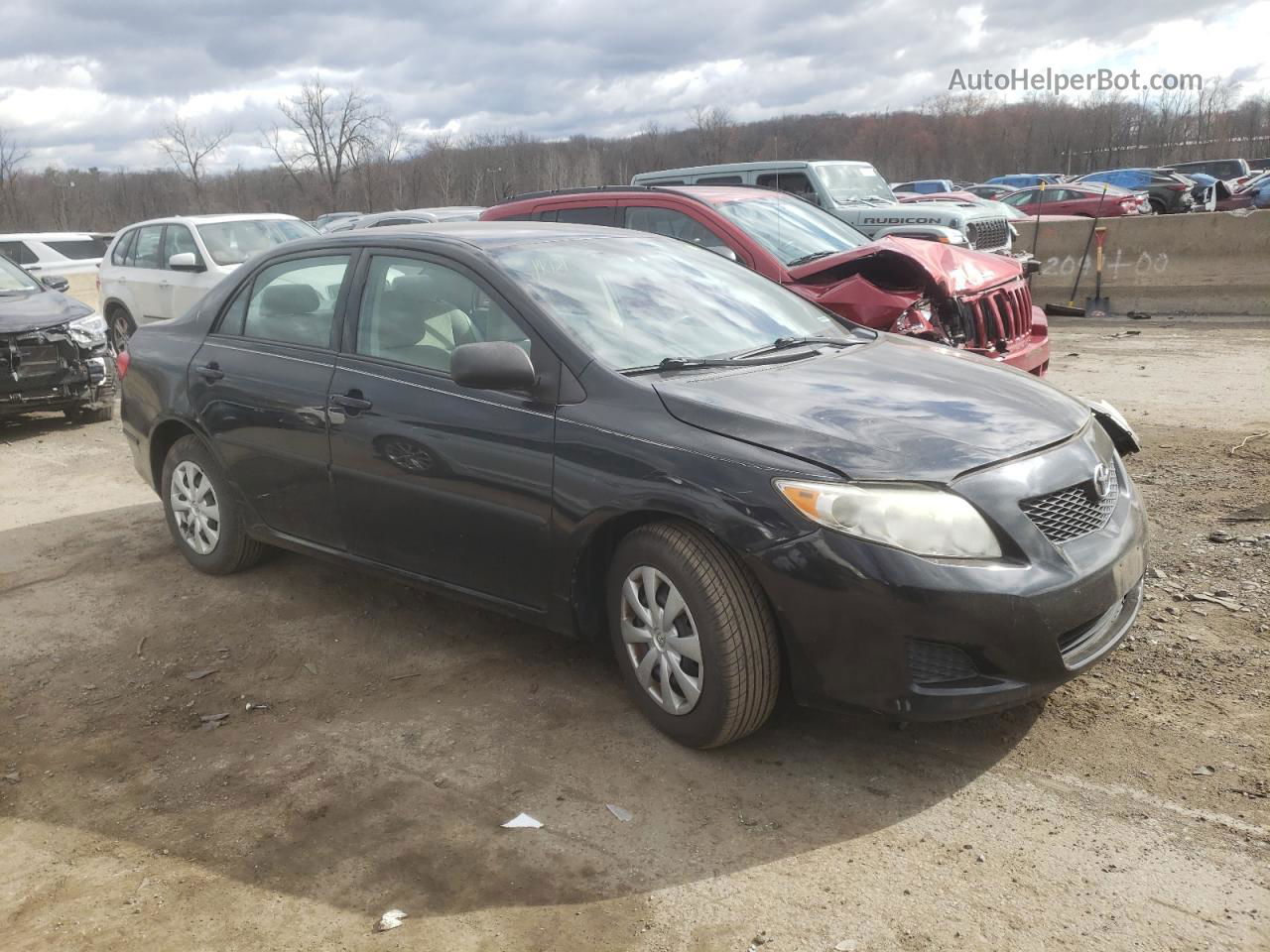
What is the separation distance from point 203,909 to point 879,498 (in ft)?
6.98

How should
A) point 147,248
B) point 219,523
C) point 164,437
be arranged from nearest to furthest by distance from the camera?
point 219,523 → point 164,437 → point 147,248

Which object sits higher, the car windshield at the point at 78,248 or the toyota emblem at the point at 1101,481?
the car windshield at the point at 78,248

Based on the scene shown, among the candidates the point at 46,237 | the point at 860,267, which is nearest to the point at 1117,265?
the point at 860,267

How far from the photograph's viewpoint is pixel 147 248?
12.8 metres

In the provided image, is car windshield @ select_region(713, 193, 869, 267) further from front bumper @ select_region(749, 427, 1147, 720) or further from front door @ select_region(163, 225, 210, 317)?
front door @ select_region(163, 225, 210, 317)

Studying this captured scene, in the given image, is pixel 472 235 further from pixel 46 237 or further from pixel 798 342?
pixel 46 237

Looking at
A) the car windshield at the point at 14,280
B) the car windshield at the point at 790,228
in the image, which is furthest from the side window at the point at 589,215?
the car windshield at the point at 14,280

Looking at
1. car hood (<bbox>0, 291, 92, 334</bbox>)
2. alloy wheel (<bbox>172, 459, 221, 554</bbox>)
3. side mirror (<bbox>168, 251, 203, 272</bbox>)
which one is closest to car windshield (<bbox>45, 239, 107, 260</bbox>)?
side mirror (<bbox>168, 251, 203, 272</bbox>)

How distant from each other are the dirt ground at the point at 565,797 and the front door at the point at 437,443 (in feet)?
1.70

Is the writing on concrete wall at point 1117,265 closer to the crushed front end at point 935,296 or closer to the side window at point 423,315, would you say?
the crushed front end at point 935,296

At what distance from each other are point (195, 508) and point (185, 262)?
23.9 ft

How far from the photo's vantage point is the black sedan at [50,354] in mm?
9039

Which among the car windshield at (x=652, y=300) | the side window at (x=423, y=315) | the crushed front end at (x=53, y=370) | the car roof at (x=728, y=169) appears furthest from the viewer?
the car roof at (x=728, y=169)

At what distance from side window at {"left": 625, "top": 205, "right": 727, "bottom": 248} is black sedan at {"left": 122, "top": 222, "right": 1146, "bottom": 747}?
2.82 meters
